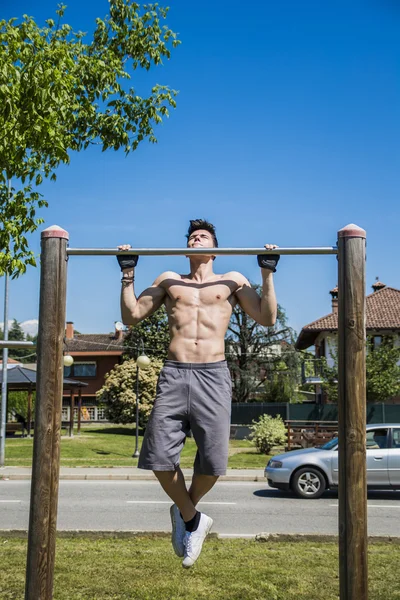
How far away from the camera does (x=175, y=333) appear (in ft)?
15.4

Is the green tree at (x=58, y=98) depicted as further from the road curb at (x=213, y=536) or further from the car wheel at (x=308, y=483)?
the car wheel at (x=308, y=483)

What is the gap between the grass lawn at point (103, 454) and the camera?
21.1m

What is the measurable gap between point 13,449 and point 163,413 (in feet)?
74.3

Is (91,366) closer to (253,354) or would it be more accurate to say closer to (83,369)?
(83,369)

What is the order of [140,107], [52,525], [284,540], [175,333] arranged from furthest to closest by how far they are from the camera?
[140,107] → [284,540] → [175,333] → [52,525]

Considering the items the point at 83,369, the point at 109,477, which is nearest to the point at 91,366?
the point at 83,369

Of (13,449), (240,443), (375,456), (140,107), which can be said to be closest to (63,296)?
(140,107)

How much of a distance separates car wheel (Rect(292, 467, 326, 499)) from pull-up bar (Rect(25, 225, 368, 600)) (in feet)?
33.7

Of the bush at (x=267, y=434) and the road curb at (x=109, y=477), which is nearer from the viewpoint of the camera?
the road curb at (x=109, y=477)

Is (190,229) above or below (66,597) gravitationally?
above

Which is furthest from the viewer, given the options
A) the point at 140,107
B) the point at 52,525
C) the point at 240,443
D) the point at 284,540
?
the point at 240,443

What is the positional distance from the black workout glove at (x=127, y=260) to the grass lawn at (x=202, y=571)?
2.71 meters

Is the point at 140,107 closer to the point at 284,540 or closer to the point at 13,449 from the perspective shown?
the point at 284,540

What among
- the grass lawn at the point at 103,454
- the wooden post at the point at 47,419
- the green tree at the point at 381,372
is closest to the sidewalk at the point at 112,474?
the grass lawn at the point at 103,454
